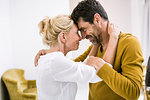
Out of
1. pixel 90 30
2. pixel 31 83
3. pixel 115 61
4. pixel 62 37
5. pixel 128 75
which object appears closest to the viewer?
pixel 128 75

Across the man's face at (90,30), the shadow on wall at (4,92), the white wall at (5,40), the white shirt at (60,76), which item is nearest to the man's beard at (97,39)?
the man's face at (90,30)

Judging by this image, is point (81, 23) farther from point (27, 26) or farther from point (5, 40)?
point (27, 26)

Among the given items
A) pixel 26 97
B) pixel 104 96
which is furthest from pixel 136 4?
pixel 104 96

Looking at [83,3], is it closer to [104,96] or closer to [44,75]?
[44,75]

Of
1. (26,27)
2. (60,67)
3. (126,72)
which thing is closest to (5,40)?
(26,27)

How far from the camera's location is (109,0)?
480cm

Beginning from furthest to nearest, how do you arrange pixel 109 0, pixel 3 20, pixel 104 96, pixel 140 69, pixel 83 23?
pixel 109 0 → pixel 3 20 → pixel 83 23 → pixel 104 96 → pixel 140 69

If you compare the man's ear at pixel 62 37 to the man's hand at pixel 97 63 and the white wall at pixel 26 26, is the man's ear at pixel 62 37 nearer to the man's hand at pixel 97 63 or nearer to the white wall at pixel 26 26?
the man's hand at pixel 97 63

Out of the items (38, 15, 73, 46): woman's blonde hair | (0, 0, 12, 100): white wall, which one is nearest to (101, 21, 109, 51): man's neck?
(38, 15, 73, 46): woman's blonde hair

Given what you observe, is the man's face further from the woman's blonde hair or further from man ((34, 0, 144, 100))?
the woman's blonde hair

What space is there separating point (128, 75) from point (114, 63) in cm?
20

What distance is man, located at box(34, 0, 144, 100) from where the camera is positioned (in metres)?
1.13

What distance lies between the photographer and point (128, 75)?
1.13 m

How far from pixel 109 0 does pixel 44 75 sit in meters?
4.02
